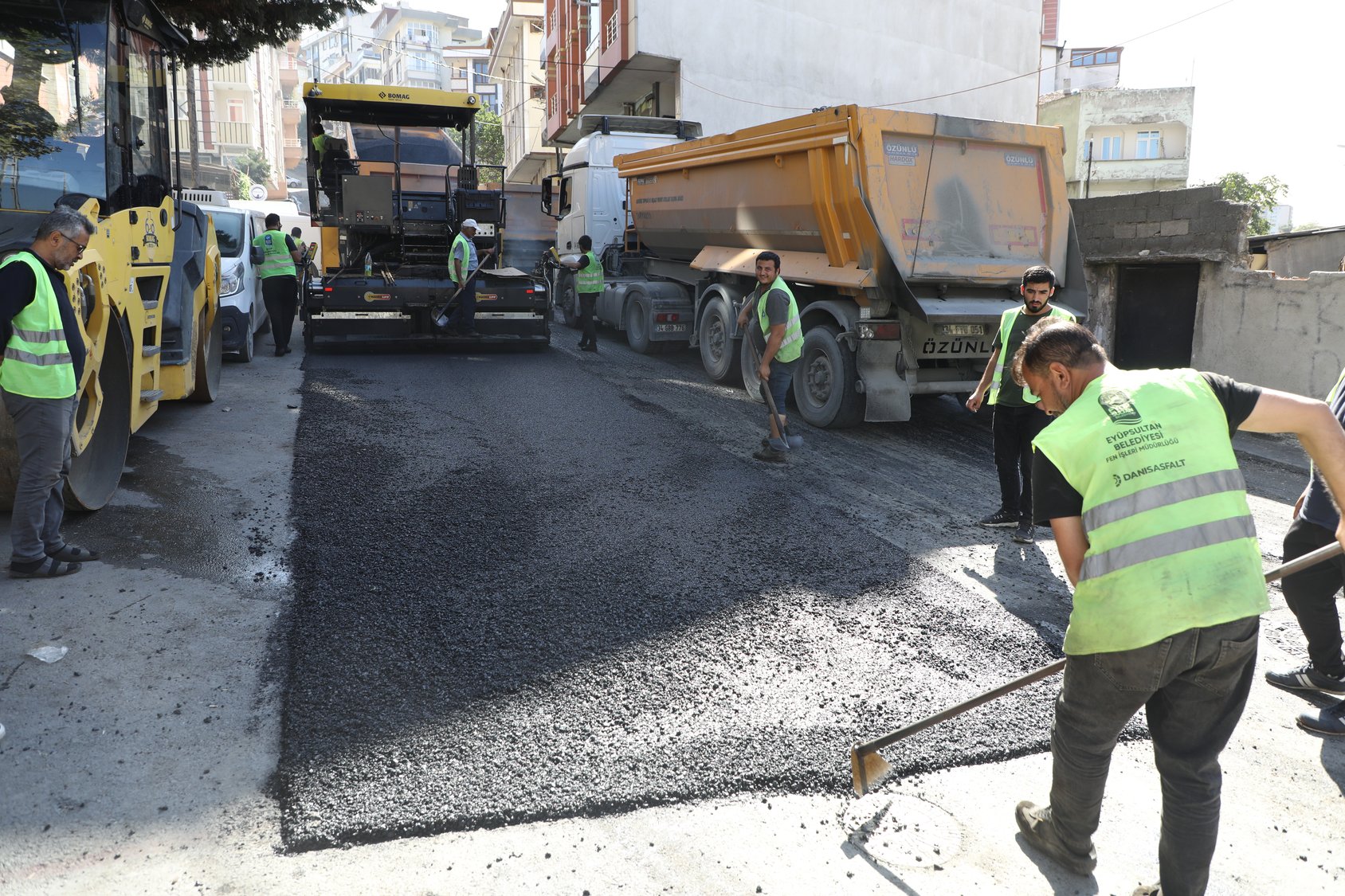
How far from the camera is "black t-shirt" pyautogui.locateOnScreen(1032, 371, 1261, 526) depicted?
2451 millimetres

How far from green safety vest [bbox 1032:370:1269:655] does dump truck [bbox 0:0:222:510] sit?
4.45 m

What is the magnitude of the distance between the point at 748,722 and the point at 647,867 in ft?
2.83

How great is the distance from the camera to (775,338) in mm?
7262

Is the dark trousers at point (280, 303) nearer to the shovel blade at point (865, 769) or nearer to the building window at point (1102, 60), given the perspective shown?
the shovel blade at point (865, 769)

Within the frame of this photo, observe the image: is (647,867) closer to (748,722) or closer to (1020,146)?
(748,722)

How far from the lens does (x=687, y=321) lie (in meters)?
12.0

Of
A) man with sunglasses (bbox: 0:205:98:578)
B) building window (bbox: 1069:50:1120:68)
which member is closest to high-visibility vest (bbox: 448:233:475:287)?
man with sunglasses (bbox: 0:205:98:578)

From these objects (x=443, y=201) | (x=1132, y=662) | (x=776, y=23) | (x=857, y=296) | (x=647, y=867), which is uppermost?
(x=776, y=23)

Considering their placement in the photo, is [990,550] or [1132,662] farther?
[990,550]

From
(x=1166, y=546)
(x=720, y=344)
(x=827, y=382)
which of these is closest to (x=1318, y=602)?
(x=1166, y=546)

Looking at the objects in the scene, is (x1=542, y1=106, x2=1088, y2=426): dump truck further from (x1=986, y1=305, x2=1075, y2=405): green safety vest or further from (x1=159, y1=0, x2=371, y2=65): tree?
(x1=159, y1=0, x2=371, y2=65): tree

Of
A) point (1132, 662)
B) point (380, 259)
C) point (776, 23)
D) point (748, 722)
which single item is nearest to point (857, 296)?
point (748, 722)

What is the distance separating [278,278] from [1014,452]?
30.0 ft

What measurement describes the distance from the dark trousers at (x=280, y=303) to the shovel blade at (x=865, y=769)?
34.4ft
